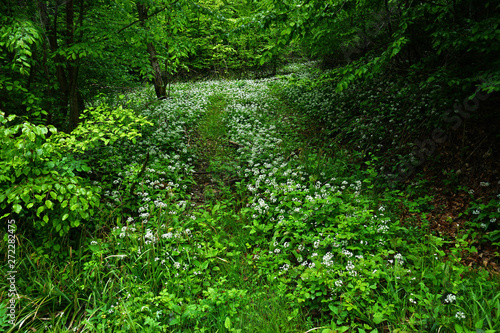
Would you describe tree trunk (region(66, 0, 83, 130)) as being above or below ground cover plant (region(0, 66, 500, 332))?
above

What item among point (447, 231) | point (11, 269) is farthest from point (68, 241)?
point (447, 231)

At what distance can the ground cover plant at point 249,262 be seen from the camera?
2752 millimetres

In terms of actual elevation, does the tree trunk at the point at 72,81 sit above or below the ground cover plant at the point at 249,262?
above

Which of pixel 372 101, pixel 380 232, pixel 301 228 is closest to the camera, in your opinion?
pixel 380 232

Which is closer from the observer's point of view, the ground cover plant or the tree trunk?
the ground cover plant

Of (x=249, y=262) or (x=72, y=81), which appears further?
(x=72, y=81)

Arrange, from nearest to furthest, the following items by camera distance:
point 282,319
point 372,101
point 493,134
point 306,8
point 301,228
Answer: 1. point 282,319
2. point 301,228
3. point 306,8
4. point 493,134
5. point 372,101

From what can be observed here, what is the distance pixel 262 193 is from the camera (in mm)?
5023

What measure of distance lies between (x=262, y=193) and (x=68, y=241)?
3.26 metres

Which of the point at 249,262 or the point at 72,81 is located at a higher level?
the point at 72,81

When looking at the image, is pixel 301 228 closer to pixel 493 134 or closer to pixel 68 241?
pixel 68 241

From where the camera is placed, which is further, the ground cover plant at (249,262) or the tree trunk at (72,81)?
the tree trunk at (72,81)

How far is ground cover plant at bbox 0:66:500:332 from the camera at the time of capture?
275 cm

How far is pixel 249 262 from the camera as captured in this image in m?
3.58
